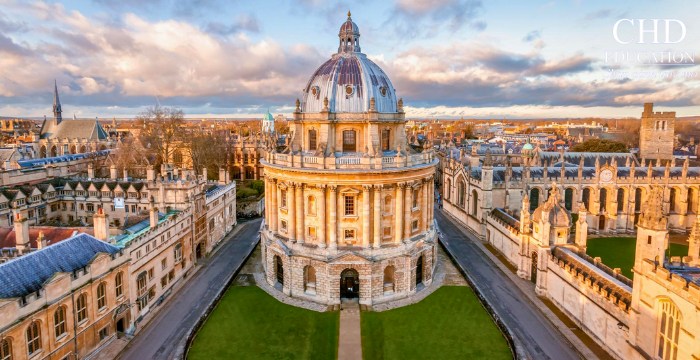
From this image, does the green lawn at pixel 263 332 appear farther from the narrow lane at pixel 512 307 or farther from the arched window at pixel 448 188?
the arched window at pixel 448 188

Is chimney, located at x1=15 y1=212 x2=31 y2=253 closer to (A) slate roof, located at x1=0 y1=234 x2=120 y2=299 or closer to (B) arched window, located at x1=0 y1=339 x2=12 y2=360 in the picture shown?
(A) slate roof, located at x1=0 y1=234 x2=120 y2=299

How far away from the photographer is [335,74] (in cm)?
3697

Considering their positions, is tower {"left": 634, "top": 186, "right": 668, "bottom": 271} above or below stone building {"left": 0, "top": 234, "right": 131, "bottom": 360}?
above

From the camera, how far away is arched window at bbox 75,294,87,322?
83.4ft

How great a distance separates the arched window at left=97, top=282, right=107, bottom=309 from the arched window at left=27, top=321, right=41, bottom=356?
4.73 meters

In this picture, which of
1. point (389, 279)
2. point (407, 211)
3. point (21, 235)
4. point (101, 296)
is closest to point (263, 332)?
point (101, 296)

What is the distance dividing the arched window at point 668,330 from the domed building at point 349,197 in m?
17.4

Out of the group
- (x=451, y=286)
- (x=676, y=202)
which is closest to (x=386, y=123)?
(x=451, y=286)

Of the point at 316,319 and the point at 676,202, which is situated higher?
the point at 676,202

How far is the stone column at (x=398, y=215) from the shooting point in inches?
1380

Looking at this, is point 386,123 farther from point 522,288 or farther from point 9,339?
point 9,339

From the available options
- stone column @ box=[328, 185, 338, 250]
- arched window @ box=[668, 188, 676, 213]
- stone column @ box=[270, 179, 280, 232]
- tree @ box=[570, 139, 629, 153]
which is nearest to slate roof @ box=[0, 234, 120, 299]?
stone column @ box=[270, 179, 280, 232]

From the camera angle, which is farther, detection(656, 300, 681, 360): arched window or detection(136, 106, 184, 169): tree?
detection(136, 106, 184, 169): tree

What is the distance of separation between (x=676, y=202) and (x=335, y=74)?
49675 mm
